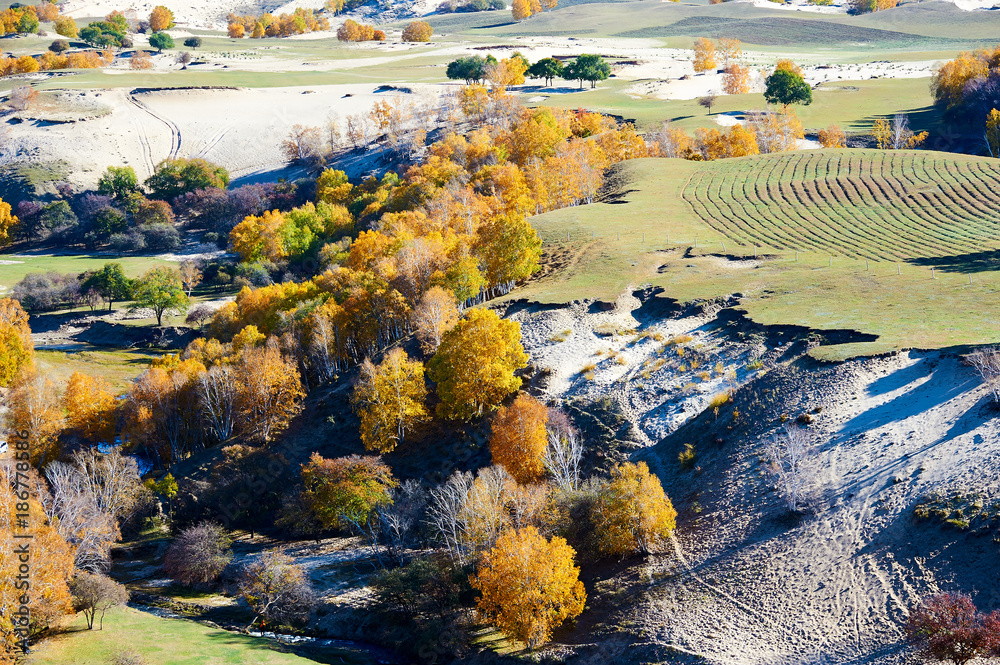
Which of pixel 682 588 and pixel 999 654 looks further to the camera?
pixel 682 588

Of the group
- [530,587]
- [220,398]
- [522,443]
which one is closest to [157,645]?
[530,587]

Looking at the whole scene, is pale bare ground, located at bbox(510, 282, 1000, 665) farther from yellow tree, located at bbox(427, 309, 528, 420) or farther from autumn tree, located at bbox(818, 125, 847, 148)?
autumn tree, located at bbox(818, 125, 847, 148)

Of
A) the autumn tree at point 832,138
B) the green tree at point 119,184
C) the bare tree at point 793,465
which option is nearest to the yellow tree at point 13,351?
the bare tree at point 793,465

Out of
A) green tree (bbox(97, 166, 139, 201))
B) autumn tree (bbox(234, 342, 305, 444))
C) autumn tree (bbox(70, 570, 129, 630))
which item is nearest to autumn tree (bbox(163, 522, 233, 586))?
autumn tree (bbox(70, 570, 129, 630))

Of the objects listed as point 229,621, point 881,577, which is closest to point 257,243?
point 229,621

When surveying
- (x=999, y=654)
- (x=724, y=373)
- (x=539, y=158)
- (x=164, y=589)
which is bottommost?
(x=164, y=589)

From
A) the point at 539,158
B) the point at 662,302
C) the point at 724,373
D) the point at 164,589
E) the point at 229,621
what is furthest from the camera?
the point at 539,158

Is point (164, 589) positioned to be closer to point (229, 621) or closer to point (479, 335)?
point (229, 621)
